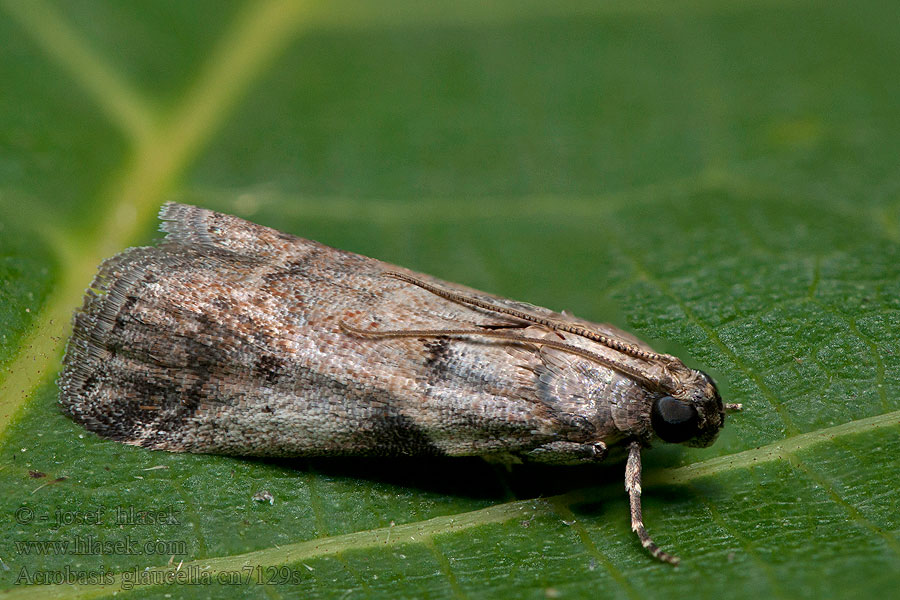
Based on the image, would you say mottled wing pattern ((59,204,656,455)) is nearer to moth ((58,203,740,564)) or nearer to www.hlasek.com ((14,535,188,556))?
moth ((58,203,740,564))

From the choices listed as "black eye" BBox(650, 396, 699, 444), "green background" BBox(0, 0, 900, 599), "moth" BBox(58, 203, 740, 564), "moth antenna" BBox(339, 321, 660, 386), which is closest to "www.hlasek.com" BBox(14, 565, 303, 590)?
"green background" BBox(0, 0, 900, 599)

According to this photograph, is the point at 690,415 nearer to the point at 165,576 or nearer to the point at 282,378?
the point at 282,378

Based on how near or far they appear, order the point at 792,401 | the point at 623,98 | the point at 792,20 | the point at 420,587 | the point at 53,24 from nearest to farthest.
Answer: the point at 420,587, the point at 792,401, the point at 53,24, the point at 623,98, the point at 792,20

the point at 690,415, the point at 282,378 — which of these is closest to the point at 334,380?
the point at 282,378

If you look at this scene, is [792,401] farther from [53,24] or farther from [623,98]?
[53,24]

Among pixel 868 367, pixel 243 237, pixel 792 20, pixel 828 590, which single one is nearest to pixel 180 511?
pixel 243 237

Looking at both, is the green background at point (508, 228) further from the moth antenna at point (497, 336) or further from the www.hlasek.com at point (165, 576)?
the moth antenna at point (497, 336)
